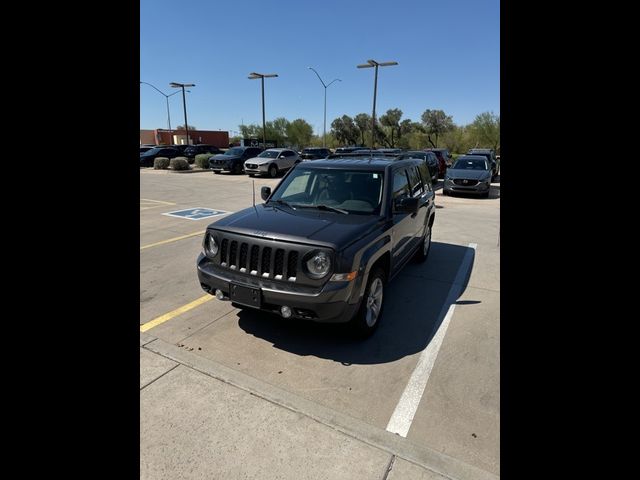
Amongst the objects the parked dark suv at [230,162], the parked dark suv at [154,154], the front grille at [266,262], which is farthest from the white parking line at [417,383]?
the parked dark suv at [154,154]

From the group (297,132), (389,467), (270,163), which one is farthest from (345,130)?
(389,467)

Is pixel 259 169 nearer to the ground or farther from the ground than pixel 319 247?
farther from the ground

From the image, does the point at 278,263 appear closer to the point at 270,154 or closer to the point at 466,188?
the point at 466,188

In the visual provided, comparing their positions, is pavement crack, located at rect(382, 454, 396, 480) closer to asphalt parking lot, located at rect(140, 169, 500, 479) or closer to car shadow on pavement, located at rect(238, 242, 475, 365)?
asphalt parking lot, located at rect(140, 169, 500, 479)

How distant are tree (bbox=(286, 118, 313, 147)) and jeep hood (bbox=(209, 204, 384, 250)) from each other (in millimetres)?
80697

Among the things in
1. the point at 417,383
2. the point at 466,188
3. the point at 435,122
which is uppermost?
the point at 435,122

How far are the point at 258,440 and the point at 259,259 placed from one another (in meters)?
1.50

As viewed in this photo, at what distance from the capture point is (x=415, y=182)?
578cm

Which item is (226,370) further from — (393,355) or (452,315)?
(452,315)

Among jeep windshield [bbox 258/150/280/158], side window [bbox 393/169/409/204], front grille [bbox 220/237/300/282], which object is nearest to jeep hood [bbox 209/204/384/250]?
front grille [bbox 220/237/300/282]

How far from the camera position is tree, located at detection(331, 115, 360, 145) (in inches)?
2805

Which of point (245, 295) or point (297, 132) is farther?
point (297, 132)

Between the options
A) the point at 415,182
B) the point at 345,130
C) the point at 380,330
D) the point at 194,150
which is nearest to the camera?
the point at 380,330

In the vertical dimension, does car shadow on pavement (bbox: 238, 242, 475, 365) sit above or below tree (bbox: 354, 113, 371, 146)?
below
